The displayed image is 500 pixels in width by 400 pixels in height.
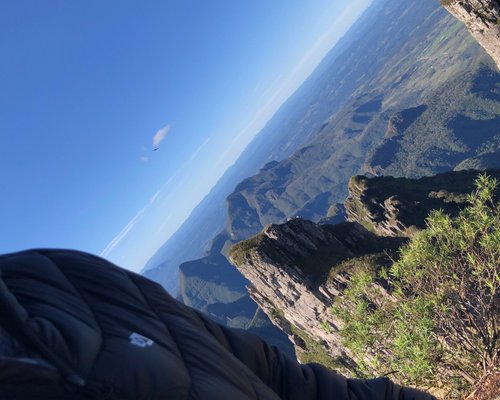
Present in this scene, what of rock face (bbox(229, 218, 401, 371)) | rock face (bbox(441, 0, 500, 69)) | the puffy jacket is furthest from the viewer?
rock face (bbox(229, 218, 401, 371))

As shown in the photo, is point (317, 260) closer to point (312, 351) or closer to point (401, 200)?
point (401, 200)

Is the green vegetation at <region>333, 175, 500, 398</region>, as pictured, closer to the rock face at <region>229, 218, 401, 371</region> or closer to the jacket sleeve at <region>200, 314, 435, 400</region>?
the jacket sleeve at <region>200, 314, 435, 400</region>

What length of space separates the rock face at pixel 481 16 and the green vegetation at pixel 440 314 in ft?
121

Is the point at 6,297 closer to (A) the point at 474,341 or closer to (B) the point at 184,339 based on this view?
(B) the point at 184,339

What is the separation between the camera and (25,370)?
3203 mm

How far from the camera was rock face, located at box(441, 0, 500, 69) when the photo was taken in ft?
154

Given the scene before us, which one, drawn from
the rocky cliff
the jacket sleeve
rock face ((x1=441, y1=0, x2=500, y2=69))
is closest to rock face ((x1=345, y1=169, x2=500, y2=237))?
the rocky cliff

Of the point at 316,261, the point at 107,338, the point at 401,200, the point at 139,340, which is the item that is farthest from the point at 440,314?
the point at 401,200

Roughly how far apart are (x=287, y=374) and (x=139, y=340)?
2.13 m

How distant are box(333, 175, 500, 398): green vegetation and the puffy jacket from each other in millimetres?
10571

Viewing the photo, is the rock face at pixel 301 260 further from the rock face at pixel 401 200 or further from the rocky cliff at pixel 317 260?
the rock face at pixel 401 200

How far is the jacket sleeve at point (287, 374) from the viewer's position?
4.99 m

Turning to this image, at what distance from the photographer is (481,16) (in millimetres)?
47375

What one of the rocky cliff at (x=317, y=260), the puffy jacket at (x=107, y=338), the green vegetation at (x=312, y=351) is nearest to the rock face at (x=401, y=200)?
the rocky cliff at (x=317, y=260)
